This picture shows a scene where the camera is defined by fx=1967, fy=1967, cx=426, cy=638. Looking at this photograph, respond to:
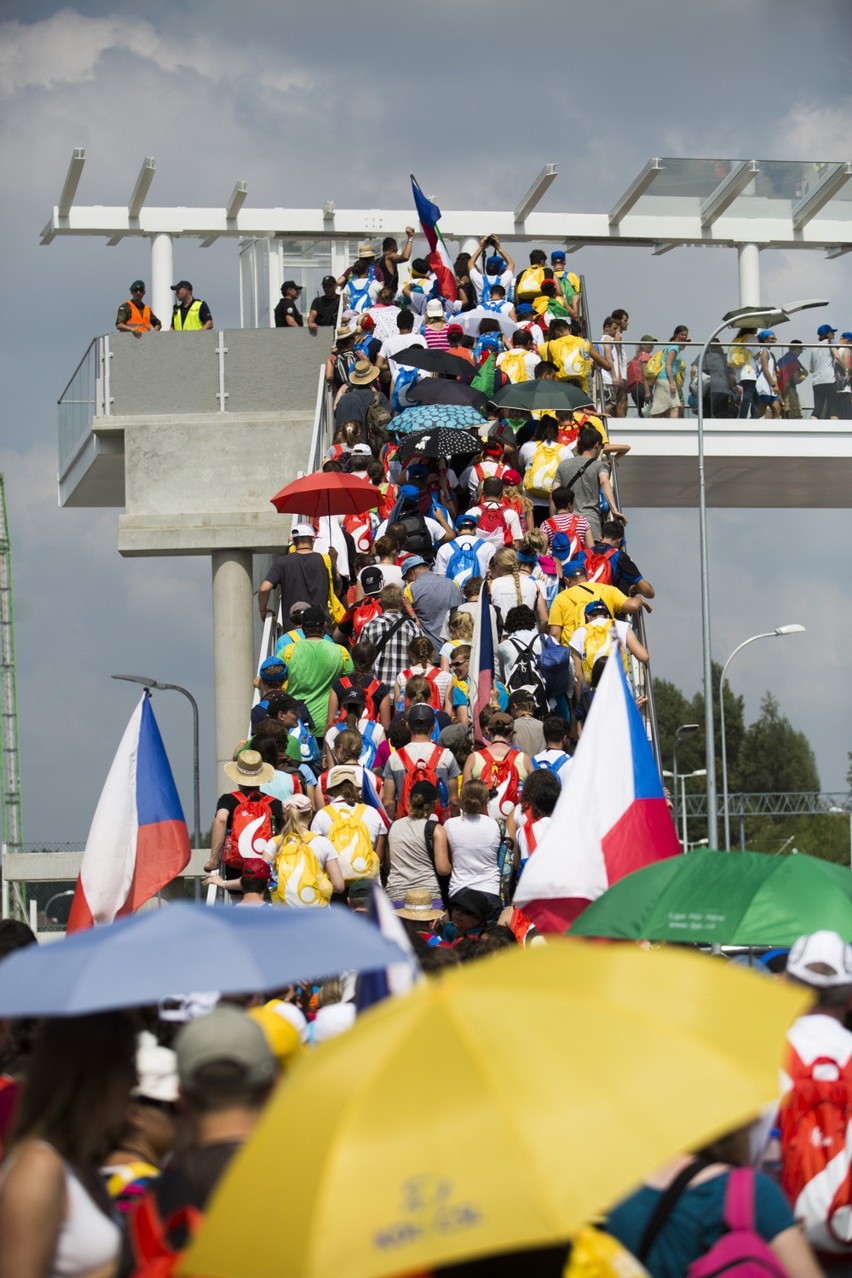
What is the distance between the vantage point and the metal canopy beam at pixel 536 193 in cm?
3691

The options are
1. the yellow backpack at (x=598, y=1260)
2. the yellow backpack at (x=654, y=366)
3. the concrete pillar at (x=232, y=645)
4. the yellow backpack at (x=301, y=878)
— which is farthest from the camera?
the yellow backpack at (x=654, y=366)

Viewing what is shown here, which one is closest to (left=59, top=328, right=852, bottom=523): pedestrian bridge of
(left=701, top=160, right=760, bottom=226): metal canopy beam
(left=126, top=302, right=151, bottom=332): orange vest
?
(left=126, top=302, right=151, bottom=332): orange vest

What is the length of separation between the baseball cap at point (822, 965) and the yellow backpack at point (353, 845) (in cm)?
594

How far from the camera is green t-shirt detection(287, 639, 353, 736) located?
1445 centimetres

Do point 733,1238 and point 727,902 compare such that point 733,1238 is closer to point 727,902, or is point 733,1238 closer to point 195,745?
point 727,902

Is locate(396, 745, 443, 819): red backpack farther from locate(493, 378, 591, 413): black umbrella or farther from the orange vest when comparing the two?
the orange vest

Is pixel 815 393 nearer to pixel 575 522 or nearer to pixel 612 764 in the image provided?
pixel 575 522

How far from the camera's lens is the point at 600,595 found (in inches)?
602

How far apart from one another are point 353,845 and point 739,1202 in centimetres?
760

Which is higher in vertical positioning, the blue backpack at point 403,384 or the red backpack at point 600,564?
the blue backpack at point 403,384

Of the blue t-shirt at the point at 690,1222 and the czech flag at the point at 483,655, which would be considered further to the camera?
the czech flag at the point at 483,655

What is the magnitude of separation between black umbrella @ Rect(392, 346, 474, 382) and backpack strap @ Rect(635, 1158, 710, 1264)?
15.7 metres

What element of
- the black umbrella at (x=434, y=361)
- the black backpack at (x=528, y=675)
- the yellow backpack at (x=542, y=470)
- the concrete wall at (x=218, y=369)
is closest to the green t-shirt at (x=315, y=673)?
the black backpack at (x=528, y=675)

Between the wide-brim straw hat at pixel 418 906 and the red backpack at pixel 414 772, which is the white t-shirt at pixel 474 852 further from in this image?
the red backpack at pixel 414 772
